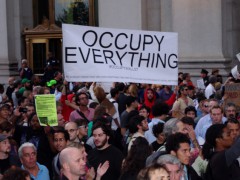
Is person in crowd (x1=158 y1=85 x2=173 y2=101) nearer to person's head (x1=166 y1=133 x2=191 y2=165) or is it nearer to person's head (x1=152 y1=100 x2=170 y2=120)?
person's head (x1=152 y1=100 x2=170 y2=120)

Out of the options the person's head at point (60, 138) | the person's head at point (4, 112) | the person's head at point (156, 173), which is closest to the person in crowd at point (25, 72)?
the person's head at point (4, 112)

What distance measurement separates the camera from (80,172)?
7.12 meters

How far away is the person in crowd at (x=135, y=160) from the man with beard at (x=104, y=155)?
0.80 m

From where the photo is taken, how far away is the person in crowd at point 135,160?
7.87 meters

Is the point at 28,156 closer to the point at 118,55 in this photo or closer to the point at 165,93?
the point at 118,55

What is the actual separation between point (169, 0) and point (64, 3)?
5067 millimetres

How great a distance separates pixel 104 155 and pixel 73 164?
6.65 ft

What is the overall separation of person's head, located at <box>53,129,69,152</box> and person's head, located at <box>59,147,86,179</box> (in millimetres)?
2633

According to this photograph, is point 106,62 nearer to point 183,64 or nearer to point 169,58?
point 169,58

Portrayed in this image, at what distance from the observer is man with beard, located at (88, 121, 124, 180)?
9.02 meters

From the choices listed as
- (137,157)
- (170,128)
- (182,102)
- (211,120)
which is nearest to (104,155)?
(170,128)

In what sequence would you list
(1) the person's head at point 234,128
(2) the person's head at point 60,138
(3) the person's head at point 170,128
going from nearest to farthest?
Result: 1. (1) the person's head at point 234,128
2. (3) the person's head at point 170,128
3. (2) the person's head at point 60,138

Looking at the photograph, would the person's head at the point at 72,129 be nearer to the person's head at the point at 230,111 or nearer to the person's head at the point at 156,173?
the person's head at the point at 230,111

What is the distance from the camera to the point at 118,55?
518 inches
